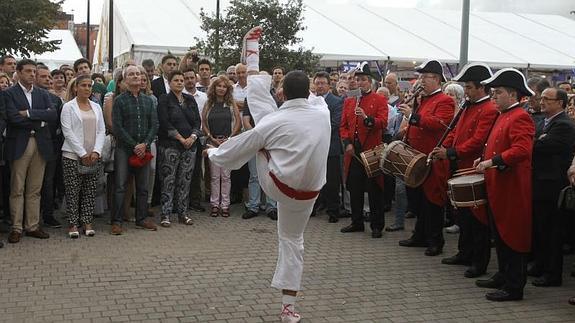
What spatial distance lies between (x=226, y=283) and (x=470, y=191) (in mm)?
2518

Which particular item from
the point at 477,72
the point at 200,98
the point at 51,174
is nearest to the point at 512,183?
the point at 477,72

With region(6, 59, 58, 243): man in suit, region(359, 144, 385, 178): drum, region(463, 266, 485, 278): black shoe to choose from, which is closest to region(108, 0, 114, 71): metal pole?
region(6, 59, 58, 243): man in suit

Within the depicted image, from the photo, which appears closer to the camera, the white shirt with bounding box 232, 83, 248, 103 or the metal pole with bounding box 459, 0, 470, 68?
the white shirt with bounding box 232, 83, 248, 103

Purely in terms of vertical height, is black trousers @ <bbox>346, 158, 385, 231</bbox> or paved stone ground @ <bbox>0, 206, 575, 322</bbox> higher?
black trousers @ <bbox>346, 158, 385, 231</bbox>

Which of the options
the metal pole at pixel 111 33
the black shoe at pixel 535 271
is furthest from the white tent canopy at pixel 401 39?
the black shoe at pixel 535 271

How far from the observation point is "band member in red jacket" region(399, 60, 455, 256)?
23.9 feet

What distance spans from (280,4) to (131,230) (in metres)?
10.7

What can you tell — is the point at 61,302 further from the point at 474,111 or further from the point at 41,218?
the point at 474,111

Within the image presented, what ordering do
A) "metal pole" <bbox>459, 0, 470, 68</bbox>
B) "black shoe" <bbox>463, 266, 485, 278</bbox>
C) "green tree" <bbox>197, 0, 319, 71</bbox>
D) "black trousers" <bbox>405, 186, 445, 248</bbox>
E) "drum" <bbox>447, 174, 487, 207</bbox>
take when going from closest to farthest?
"drum" <bbox>447, 174, 487, 207</bbox> → "black shoe" <bbox>463, 266, 485, 278</bbox> → "black trousers" <bbox>405, 186, 445, 248</bbox> → "metal pole" <bbox>459, 0, 470, 68</bbox> → "green tree" <bbox>197, 0, 319, 71</bbox>

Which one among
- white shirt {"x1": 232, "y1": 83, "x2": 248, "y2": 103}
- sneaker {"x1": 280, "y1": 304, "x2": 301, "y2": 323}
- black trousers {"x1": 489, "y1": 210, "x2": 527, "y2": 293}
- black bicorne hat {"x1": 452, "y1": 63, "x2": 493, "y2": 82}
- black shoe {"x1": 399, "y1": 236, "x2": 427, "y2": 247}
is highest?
black bicorne hat {"x1": 452, "y1": 63, "x2": 493, "y2": 82}

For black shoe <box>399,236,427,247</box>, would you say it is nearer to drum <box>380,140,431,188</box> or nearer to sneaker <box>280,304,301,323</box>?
drum <box>380,140,431,188</box>

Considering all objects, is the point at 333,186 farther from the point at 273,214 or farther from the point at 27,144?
the point at 27,144

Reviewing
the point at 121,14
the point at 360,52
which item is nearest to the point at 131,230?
the point at 360,52

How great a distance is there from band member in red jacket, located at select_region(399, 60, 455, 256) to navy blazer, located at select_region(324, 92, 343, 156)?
A: 73.3 inches
